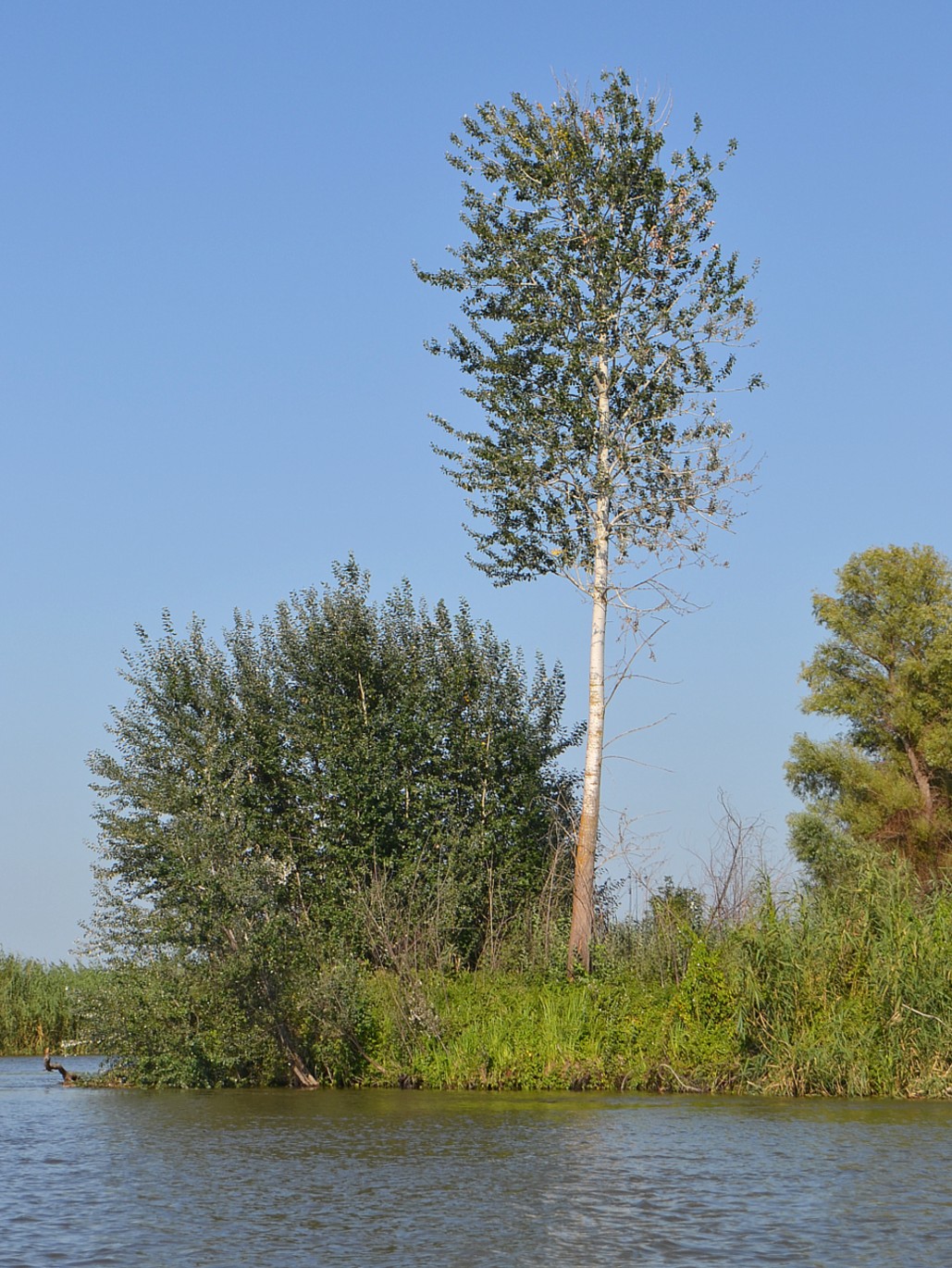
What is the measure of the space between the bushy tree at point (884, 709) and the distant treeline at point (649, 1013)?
25301 millimetres

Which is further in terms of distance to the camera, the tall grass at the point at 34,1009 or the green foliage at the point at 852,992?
the tall grass at the point at 34,1009

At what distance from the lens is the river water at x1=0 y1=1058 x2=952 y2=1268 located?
9547mm

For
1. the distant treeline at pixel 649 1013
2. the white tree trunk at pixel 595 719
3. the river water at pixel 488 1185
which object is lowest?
the river water at pixel 488 1185

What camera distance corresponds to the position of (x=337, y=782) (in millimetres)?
27016

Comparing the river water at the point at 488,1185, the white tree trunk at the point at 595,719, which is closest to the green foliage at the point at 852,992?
the river water at the point at 488,1185

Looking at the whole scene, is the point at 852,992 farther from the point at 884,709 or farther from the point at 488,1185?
the point at 884,709

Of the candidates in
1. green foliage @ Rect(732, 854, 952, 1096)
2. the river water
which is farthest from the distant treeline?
the river water

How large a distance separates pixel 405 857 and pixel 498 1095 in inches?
298

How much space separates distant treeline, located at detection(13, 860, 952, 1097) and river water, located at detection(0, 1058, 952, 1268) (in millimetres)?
902

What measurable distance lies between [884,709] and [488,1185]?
3994 cm

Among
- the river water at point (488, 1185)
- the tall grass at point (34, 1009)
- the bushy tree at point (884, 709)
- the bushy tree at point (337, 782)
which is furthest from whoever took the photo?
the bushy tree at point (884, 709)

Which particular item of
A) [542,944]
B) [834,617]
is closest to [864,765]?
[834,617]

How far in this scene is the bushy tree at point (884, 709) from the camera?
1901 inches

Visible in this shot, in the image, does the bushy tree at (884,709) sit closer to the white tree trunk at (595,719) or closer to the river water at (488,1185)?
the white tree trunk at (595,719)
